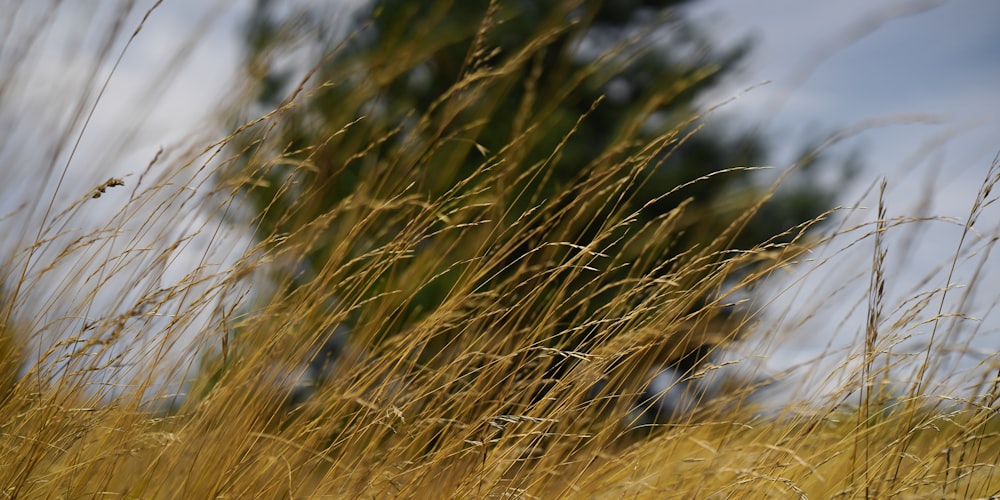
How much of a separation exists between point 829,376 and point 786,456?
197 millimetres

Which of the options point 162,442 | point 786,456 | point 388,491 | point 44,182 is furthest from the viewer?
point 44,182

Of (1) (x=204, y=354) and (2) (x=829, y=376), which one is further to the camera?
(1) (x=204, y=354)

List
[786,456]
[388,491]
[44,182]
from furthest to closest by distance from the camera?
[44,182] → [786,456] → [388,491]

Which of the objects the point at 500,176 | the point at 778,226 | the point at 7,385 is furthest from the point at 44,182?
the point at 778,226

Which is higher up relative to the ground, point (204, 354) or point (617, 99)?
point (204, 354)

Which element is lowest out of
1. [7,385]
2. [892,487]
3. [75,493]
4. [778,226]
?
[778,226]

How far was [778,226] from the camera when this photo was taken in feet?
19.5

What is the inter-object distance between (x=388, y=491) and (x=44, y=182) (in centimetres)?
103

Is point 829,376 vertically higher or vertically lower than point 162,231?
lower

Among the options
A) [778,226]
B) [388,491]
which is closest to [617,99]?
[778,226]

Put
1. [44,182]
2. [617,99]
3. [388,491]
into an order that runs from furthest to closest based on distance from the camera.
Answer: [617,99]
[44,182]
[388,491]

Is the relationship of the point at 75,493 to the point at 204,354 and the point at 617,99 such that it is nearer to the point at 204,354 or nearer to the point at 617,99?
the point at 204,354

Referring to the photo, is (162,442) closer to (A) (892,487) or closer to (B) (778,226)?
(A) (892,487)

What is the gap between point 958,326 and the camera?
6.13 ft
